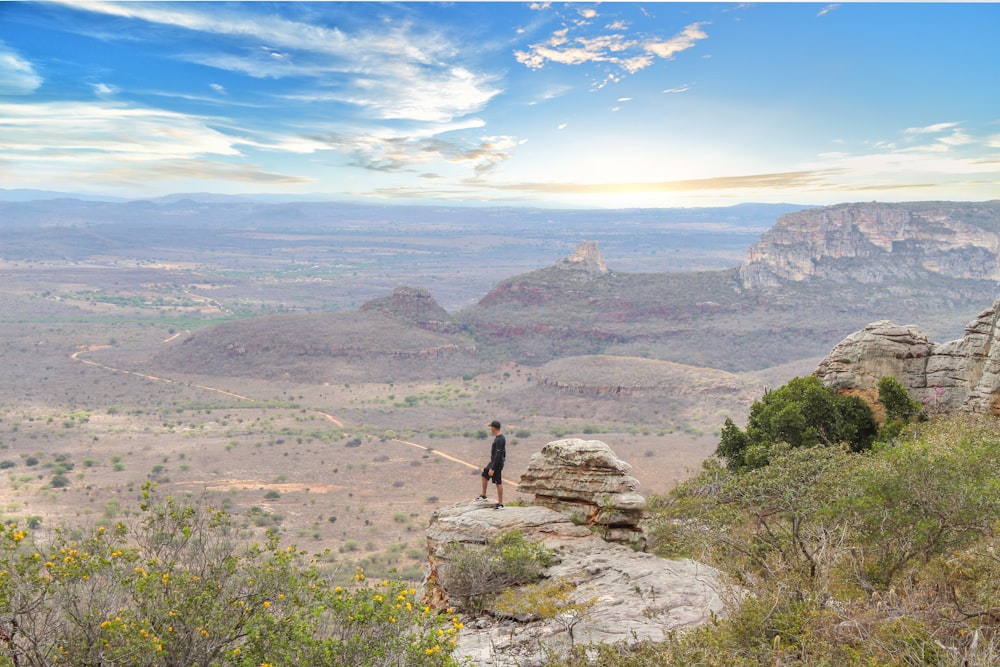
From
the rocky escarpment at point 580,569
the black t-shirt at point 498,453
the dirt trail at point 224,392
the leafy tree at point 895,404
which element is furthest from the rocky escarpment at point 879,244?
the black t-shirt at point 498,453

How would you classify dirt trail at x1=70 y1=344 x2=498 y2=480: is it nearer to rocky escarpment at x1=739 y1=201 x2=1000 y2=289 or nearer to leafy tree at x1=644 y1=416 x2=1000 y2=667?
leafy tree at x1=644 y1=416 x2=1000 y2=667

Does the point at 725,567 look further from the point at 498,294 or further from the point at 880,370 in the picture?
the point at 498,294

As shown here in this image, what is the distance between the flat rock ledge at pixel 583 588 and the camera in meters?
9.09

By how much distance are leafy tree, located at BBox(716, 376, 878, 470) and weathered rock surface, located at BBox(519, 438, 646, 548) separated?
10.2 metres

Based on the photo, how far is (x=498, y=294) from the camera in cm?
12194

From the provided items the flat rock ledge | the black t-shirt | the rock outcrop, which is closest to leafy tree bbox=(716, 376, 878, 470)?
the flat rock ledge

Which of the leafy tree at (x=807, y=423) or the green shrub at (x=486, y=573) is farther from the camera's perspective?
the leafy tree at (x=807, y=423)

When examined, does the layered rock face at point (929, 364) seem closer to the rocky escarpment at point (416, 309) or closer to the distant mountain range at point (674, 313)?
the distant mountain range at point (674, 313)

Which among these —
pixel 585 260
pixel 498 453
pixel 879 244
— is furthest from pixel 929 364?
pixel 879 244

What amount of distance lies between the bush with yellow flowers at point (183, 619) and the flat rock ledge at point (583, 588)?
1263 mm

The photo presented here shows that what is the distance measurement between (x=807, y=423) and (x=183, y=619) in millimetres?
22900

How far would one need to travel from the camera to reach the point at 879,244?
125 meters

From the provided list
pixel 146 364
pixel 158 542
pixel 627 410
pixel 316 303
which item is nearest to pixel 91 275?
pixel 316 303

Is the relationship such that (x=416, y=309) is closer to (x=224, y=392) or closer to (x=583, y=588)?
Result: (x=224, y=392)
